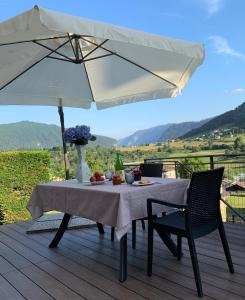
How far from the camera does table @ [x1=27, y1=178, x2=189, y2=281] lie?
2.59 m

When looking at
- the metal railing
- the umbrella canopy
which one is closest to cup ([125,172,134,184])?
the umbrella canopy

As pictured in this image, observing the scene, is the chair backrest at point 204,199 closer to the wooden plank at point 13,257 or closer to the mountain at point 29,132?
the wooden plank at point 13,257

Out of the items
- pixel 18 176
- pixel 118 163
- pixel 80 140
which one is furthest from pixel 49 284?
pixel 18 176

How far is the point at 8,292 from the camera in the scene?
8.84 ft

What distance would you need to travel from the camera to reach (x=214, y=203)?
2699 mm

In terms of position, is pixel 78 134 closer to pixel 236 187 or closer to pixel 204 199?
pixel 204 199

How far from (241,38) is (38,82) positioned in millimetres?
19795

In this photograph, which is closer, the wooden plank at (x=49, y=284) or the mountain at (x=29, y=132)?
the wooden plank at (x=49, y=284)

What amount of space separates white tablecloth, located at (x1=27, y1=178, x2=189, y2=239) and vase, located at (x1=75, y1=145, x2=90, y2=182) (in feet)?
0.86

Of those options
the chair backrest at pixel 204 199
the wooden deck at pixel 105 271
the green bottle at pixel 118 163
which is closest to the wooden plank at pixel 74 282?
the wooden deck at pixel 105 271

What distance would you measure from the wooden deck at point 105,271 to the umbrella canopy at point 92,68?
197cm

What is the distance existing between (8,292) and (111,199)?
1.17 metres

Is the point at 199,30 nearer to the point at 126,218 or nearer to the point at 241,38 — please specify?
the point at 241,38

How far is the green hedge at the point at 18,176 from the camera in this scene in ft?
25.2
